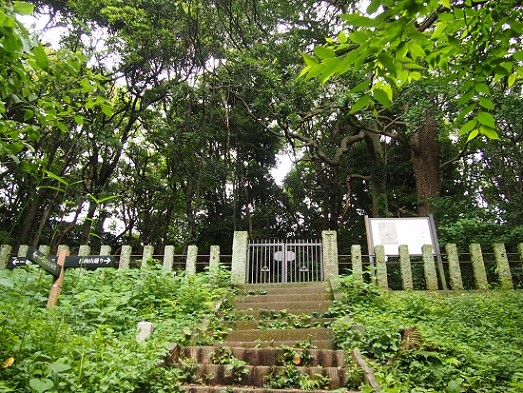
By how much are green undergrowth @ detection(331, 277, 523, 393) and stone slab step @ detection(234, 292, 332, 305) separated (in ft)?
1.71

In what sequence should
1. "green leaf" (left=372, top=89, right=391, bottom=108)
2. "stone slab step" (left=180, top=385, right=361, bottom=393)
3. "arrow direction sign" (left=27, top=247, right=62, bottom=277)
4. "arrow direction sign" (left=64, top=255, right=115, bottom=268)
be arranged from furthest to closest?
"arrow direction sign" (left=64, top=255, right=115, bottom=268) < "arrow direction sign" (left=27, top=247, right=62, bottom=277) < "stone slab step" (left=180, top=385, right=361, bottom=393) < "green leaf" (left=372, top=89, right=391, bottom=108)

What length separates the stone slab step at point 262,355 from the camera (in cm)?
516

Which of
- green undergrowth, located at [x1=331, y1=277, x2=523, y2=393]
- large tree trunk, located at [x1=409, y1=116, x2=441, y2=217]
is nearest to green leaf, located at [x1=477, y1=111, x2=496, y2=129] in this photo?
green undergrowth, located at [x1=331, y1=277, x2=523, y2=393]

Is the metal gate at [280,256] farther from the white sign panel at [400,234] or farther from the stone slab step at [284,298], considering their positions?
the stone slab step at [284,298]

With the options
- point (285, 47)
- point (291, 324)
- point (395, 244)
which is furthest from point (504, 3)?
point (285, 47)

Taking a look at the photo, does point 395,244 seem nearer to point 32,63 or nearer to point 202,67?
point 32,63

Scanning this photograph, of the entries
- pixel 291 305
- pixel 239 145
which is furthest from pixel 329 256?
pixel 239 145

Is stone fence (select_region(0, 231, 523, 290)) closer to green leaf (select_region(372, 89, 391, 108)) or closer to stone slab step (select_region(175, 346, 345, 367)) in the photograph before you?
stone slab step (select_region(175, 346, 345, 367))

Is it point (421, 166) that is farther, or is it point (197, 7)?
point (197, 7)

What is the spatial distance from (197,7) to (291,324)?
13358mm

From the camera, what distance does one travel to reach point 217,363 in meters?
5.15

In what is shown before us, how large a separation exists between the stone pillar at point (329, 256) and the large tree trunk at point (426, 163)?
5.12m

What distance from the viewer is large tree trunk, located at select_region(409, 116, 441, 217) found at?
1384 cm

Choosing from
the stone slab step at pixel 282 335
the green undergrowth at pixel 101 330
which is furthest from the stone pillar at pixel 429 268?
the green undergrowth at pixel 101 330
